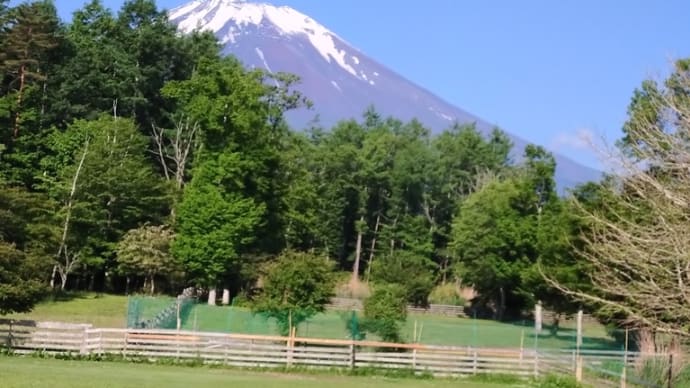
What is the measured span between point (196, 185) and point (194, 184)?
0.17 metres

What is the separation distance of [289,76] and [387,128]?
31.3 metres

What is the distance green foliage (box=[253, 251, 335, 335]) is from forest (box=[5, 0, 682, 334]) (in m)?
7.75

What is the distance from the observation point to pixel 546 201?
201 ft

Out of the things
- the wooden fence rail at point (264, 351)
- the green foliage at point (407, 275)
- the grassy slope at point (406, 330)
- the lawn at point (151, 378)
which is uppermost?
the green foliage at point (407, 275)

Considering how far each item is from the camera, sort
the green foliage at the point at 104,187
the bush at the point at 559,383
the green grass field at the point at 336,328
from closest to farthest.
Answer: the bush at the point at 559,383 < the green grass field at the point at 336,328 < the green foliage at the point at 104,187

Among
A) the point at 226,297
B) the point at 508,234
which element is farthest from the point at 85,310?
the point at 508,234

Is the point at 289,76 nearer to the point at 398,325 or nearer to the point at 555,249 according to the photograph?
the point at 555,249

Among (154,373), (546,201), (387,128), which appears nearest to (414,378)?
(154,373)

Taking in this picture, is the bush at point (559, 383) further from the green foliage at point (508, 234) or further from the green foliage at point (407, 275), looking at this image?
the green foliage at point (407, 275)

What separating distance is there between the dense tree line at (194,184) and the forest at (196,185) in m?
0.14

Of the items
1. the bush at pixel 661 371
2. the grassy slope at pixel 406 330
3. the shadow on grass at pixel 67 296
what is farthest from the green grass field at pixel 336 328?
the bush at pixel 661 371

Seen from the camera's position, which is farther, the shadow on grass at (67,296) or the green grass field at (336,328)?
the shadow on grass at (67,296)

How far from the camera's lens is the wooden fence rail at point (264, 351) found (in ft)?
98.4

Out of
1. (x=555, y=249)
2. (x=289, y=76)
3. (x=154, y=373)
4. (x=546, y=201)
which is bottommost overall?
(x=154, y=373)
